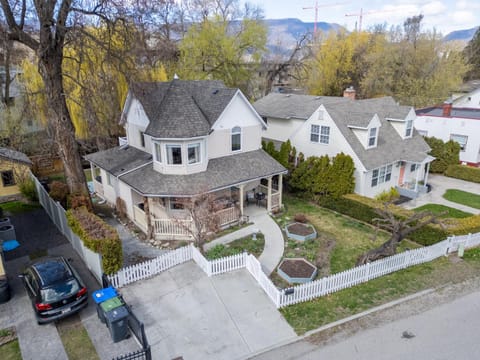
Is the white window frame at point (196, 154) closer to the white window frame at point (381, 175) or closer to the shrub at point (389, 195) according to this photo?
the white window frame at point (381, 175)

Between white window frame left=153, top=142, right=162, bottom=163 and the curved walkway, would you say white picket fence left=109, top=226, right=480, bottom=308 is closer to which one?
the curved walkway

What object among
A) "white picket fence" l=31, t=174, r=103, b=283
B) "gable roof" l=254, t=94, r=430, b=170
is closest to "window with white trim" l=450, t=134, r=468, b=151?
"gable roof" l=254, t=94, r=430, b=170

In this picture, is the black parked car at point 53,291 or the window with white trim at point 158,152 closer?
the black parked car at point 53,291

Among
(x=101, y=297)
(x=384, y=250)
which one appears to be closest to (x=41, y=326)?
(x=101, y=297)

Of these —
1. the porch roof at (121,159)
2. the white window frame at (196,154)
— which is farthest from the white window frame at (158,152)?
the white window frame at (196,154)

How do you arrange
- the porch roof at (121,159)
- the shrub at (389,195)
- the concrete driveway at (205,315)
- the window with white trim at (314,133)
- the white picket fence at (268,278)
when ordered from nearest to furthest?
the concrete driveway at (205,315), the white picket fence at (268,278), the porch roof at (121,159), the shrub at (389,195), the window with white trim at (314,133)

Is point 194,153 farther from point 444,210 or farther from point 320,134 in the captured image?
point 444,210

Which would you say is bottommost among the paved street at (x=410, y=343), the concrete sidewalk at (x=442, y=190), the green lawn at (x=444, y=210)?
the concrete sidewalk at (x=442, y=190)
